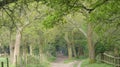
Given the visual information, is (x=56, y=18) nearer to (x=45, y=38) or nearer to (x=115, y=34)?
(x=115, y=34)

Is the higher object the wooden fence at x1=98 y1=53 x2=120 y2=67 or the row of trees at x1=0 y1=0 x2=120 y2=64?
the row of trees at x1=0 y1=0 x2=120 y2=64

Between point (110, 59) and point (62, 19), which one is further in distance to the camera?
point (110, 59)

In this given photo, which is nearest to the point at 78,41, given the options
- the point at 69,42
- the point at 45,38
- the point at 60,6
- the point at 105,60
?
the point at 69,42

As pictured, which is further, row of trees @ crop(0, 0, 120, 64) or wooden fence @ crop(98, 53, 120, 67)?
wooden fence @ crop(98, 53, 120, 67)

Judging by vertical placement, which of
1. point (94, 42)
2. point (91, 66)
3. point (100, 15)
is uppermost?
point (100, 15)

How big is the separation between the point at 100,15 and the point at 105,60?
1560 centimetres

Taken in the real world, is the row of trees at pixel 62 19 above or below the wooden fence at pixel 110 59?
above

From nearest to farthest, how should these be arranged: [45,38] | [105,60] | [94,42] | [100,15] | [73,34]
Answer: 1. [100,15]
2. [105,60]
3. [94,42]
4. [45,38]
5. [73,34]

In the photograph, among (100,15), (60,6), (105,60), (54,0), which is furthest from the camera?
(105,60)

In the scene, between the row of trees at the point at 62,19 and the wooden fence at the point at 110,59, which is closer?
the row of trees at the point at 62,19

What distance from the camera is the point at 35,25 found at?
38.2 meters

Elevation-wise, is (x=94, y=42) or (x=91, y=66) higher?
(x=94, y=42)

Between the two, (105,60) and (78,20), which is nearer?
(105,60)

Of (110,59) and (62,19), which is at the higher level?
(62,19)
